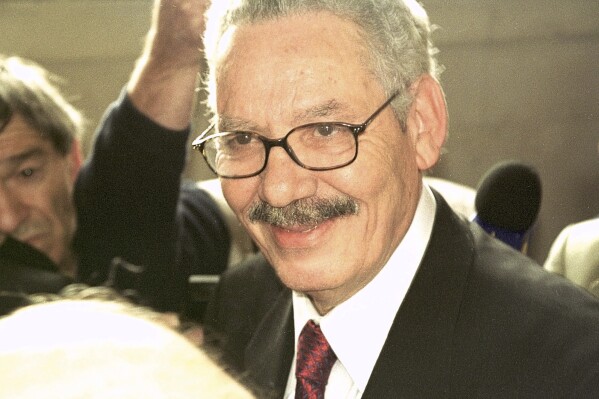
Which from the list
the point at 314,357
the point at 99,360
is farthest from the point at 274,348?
the point at 99,360

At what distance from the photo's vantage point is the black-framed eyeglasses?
43.2 inches

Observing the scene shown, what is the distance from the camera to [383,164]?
3.72 feet

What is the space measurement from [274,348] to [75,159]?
23.8 inches

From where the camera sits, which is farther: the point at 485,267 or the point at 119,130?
the point at 119,130

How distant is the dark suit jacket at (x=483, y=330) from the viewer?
1050mm

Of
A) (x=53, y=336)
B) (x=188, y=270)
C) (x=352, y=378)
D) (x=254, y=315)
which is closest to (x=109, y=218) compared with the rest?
(x=188, y=270)

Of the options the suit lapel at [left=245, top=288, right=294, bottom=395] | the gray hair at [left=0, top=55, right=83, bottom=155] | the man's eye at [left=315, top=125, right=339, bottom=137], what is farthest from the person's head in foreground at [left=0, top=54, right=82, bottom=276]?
the man's eye at [left=315, top=125, right=339, bottom=137]

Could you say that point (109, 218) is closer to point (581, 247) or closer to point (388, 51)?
point (388, 51)

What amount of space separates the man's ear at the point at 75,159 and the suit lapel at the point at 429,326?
2.51 feet

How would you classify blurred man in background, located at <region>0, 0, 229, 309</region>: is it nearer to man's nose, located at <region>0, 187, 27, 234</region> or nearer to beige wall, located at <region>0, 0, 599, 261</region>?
man's nose, located at <region>0, 187, 27, 234</region>

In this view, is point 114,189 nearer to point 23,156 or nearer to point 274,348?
point 23,156

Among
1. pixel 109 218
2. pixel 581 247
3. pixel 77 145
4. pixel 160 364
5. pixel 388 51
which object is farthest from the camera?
pixel 77 145

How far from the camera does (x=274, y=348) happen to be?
1307 millimetres

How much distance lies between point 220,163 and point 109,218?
43 cm
